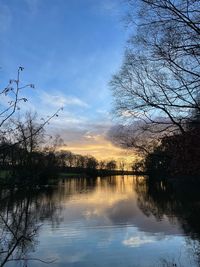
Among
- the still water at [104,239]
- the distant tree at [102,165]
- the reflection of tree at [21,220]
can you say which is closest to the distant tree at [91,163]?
the distant tree at [102,165]

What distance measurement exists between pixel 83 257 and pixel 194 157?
23.1 feet

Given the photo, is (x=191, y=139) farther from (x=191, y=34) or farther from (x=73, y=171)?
(x=73, y=171)

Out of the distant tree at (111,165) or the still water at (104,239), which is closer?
the still water at (104,239)

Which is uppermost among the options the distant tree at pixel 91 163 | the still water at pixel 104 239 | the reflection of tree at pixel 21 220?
the distant tree at pixel 91 163

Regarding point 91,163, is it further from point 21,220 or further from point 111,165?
point 21,220

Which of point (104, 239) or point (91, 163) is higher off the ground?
point (91, 163)

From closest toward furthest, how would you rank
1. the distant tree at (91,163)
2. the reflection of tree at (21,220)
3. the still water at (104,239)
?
the reflection of tree at (21,220), the still water at (104,239), the distant tree at (91,163)

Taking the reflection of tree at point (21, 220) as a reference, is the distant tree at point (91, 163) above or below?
above

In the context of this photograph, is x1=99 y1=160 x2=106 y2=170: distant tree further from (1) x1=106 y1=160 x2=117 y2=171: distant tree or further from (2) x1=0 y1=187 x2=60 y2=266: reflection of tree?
(2) x1=0 y1=187 x2=60 y2=266: reflection of tree

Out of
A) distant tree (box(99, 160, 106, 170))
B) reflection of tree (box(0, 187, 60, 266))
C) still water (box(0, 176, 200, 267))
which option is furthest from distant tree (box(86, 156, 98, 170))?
still water (box(0, 176, 200, 267))

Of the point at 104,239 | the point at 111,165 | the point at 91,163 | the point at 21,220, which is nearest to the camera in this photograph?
the point at 21,220

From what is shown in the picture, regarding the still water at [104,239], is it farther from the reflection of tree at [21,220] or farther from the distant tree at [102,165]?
the distant tree at [102,165]

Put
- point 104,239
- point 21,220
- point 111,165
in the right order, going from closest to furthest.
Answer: point 21,220, point 104,239, point 111,165

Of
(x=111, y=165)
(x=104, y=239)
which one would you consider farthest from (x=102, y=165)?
(x=104, y=239)
